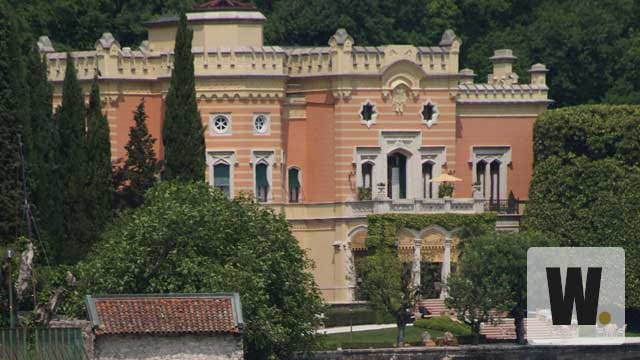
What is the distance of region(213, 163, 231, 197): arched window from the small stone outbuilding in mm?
25625

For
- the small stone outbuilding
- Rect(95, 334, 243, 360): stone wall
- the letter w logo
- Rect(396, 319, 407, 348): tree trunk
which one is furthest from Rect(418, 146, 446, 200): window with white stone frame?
Rect(95, 334, 243, 360): stone wall

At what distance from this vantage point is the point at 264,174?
105688 mm

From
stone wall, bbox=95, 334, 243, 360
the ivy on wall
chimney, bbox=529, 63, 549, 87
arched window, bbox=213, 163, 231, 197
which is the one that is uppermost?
chimney, bbox=529, 63, 549, 87

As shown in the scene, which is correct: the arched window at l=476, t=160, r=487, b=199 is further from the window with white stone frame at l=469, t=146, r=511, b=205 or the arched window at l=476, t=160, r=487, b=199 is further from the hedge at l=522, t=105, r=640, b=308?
the hedge at l=522, t=105, r=640, b=308

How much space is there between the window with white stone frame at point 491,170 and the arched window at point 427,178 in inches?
82.3

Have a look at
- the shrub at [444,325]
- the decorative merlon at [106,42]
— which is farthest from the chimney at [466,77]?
the decorative merlon at [106,42]

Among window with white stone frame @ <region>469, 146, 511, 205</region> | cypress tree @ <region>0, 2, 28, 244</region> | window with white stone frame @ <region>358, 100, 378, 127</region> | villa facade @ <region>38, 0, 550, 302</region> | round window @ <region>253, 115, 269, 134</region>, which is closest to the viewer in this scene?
cypress tree @ <region>0, 2, 28, 244</region>

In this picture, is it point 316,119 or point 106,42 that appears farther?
point 316,119

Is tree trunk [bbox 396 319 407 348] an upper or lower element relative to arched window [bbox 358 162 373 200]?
lower

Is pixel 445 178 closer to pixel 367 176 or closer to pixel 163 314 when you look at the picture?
pixel 367 176

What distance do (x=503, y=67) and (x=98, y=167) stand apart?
21.9m

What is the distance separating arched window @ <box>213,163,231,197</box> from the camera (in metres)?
105

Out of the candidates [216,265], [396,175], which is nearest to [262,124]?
[396,175]

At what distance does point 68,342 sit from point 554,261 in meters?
26.9
